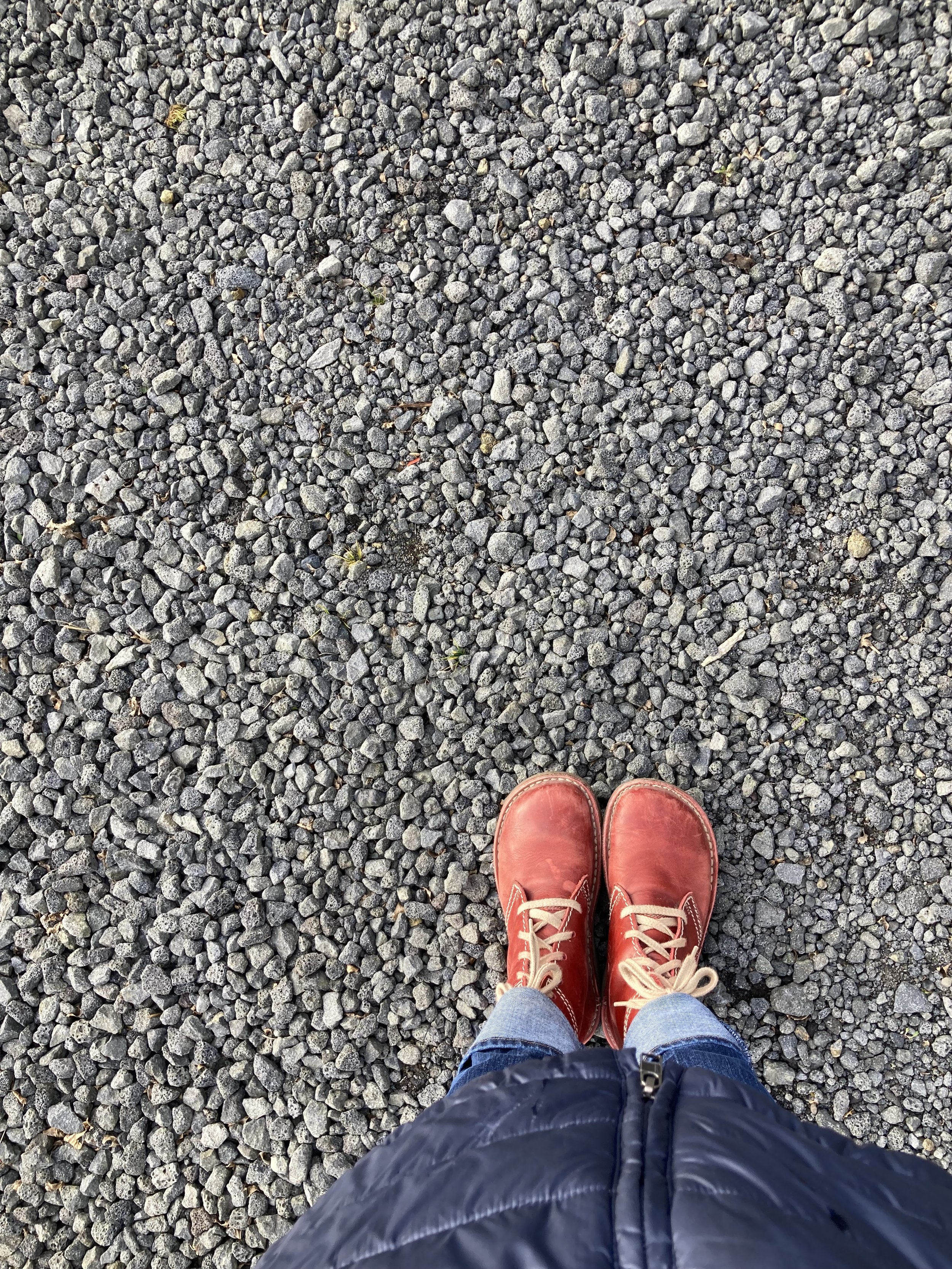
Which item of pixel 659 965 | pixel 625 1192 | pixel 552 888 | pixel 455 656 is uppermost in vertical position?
pixel 455 656

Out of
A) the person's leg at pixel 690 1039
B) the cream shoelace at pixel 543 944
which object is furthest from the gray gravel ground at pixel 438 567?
the person's leg at pixel 690 1039

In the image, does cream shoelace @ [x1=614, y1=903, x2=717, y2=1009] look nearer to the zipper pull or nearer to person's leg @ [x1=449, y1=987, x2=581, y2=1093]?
person's leg @ [x1=449, y1=987, x2=581, y2=1093]

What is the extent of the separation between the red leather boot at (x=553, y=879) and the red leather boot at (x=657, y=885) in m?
0.06

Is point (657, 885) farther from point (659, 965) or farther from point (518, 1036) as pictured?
point (518, 1036)

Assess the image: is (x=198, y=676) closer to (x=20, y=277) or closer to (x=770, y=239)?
(x=20, y=277)

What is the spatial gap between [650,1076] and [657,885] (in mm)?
785

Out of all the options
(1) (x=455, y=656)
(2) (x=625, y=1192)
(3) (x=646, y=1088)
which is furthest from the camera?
(1) (x=455, y=656)

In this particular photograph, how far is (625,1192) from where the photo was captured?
0.98 metres

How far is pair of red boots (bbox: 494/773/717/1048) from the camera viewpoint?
6.17 ft

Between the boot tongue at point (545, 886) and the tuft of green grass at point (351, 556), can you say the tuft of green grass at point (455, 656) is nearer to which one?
the tuft of green grass at point (351, 556)

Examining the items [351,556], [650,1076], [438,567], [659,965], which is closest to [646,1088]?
[650,1076]

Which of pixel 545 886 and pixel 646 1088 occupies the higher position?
pixel 545 886

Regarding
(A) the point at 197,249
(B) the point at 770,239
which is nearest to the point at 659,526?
(B) the point at 770,239

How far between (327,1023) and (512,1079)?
2.66ft
